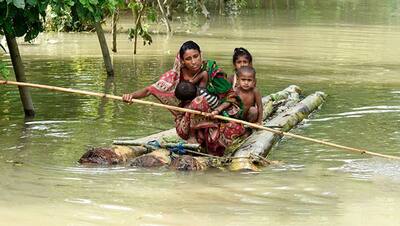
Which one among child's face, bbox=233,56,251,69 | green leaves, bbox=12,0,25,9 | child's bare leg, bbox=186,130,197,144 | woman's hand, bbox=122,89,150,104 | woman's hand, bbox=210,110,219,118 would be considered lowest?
child's bare leg, bbox=186,130,197,144

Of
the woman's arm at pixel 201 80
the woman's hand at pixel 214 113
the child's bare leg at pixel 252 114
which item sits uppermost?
the woman's arm at pixel 201 80

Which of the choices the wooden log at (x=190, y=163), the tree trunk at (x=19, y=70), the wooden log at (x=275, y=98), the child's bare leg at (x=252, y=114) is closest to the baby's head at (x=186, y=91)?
the wooden log at (x=190, y=163)

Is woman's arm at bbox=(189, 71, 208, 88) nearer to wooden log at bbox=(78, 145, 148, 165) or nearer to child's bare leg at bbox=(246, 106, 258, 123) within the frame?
child's bare leg at bbox=(246, 106, 258, 123)

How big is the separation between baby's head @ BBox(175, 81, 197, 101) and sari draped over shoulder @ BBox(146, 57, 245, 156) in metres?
0.09

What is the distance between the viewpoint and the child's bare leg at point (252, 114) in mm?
7973

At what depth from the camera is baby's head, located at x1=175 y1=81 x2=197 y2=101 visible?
7.40 m

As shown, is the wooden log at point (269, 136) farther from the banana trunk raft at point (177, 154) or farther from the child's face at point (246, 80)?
the child's face at point (246, 80)

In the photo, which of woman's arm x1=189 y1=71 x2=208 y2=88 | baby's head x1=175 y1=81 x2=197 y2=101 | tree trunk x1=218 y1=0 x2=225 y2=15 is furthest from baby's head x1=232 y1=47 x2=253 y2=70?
tree trunk x1=218 y1=0 x2=225 y2=15

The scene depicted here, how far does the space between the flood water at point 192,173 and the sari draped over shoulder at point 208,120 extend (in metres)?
0.55

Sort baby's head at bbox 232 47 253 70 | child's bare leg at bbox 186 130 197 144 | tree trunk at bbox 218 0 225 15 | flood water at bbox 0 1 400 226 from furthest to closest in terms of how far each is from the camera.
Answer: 1. tree trunk at bbox 218 0 225 15
2. baby's head at bbox 232 47 253 70
3. child's bare leg at bbox 186 130 197 144
4. flood water at bbox 0 1 400 226

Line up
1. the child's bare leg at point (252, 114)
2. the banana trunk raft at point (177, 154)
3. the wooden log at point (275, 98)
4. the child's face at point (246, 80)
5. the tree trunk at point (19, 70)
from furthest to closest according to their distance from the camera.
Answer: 1. the wooden log at point (275, 98)
2. the tree trunk at point (19, 70)
3. the child's bare leg at point (252, 114)
4. the child's face at point (246, 80)
5. the banana trunk raft at point (177, 154)

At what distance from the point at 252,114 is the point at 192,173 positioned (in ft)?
4.27

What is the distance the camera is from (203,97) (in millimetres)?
7320

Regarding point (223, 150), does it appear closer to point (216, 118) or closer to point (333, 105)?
point (216, 118)
